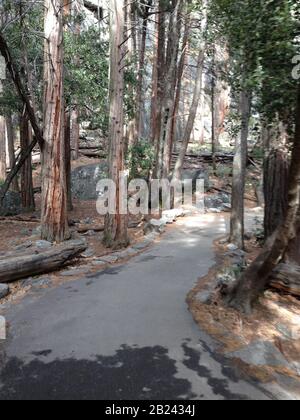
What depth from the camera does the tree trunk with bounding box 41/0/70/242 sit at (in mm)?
9773

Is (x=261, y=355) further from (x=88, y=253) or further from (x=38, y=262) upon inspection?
(x=88, y=253)

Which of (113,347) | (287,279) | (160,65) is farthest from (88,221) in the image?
(113,347)

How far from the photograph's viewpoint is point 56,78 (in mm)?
9906

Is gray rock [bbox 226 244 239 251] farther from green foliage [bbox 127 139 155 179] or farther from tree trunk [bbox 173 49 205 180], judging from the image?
tree trunk [bbox 173 49 205 180]

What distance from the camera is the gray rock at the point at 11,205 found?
646 inches

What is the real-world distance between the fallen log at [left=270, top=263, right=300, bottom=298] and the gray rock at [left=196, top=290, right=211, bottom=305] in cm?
140

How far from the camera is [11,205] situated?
17062 millimetres

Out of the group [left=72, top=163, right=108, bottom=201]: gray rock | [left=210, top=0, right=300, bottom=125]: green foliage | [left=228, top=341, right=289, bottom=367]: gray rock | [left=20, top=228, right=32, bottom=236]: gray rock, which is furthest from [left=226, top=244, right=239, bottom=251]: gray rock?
[left=72, top=163, right=108, bottom=201]: gray rock

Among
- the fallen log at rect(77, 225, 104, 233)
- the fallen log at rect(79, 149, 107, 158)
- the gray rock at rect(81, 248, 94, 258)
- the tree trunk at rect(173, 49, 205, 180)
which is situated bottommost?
the gray rock at rect(81, 248, 94, 258)
